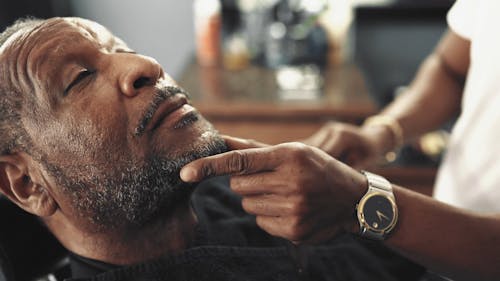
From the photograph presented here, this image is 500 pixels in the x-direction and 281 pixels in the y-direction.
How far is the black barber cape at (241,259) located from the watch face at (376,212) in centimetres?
23

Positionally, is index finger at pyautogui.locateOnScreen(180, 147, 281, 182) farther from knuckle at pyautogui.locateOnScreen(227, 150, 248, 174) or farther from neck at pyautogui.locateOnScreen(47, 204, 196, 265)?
neck at pyautogui.locateOnScreen(47, 204, 196, 265)

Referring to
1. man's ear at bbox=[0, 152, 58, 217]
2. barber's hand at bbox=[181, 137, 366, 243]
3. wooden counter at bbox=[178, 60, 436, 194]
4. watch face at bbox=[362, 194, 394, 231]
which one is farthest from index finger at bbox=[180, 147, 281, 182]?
wooden counter at bbox=[178, 60, 436, 194]

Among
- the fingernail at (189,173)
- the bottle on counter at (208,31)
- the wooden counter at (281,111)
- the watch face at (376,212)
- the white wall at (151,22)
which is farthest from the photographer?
the white wall at (151,22)

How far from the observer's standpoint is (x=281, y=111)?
7.02ft

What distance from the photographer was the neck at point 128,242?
3.50ft

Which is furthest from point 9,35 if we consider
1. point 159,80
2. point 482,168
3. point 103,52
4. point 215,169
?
point 482,168

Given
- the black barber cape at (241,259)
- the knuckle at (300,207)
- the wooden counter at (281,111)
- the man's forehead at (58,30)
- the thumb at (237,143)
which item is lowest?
the wooden counter at (281,111)

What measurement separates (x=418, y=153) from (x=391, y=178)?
0.58 ft

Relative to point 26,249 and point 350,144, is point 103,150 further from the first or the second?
point 350,144

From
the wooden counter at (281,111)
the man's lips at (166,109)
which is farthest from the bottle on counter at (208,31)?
the man's lips at (166,109)

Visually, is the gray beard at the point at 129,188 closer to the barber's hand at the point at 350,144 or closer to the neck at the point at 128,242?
the neck at the point at 128,242

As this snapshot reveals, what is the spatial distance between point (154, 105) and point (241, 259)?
40 cm

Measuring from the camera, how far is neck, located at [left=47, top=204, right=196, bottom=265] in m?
1.07

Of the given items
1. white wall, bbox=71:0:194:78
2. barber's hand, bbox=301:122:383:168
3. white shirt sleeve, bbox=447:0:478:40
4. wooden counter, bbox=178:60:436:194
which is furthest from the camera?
white wall, bbox=71:0:194:78
